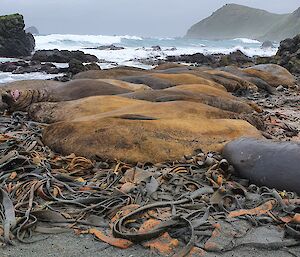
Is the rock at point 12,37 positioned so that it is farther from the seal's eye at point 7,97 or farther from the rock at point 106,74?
the seal's eye at point 7,97

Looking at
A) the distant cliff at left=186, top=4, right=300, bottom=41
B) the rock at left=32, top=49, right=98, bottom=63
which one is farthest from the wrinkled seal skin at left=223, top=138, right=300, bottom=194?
the distant cliff at left=186, top=4, right=300, bottom=41

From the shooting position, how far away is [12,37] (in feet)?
95.5

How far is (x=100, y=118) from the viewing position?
5.04 meters

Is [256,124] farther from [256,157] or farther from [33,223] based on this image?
[33,223]

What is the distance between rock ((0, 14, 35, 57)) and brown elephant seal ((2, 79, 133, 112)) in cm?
2198

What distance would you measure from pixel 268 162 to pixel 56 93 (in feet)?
14.6

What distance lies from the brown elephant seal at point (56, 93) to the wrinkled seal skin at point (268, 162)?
3.54 meters

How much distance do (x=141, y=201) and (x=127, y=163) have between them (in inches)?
40.7

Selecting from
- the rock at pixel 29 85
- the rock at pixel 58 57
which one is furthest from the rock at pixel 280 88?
the rock at pixel 58 57

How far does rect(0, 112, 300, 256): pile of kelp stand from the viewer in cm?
278

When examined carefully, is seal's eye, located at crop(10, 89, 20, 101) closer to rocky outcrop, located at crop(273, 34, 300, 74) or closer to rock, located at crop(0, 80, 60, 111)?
rock, located at crop(0, 80, 60, 111)

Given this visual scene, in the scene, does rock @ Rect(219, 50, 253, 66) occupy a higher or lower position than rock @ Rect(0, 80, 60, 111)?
lower

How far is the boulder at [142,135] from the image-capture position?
4.57 metres

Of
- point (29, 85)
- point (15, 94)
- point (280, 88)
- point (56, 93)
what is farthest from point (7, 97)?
point (280, 88)
